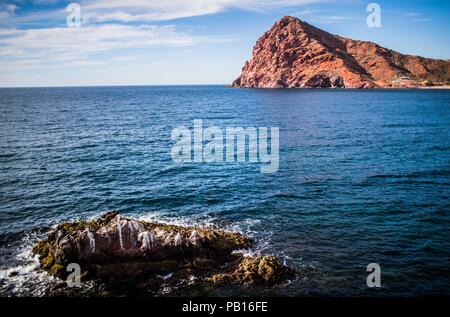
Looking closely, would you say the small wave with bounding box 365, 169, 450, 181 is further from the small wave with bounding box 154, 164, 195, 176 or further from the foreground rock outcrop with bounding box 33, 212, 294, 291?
the foreground rock outcrop with bounding box 33, 212, 294, 291

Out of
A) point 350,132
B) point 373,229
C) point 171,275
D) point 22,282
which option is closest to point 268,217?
point 373,229

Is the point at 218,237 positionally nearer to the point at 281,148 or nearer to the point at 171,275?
the point at 171,275

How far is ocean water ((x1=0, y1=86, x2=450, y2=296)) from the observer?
82.6ft

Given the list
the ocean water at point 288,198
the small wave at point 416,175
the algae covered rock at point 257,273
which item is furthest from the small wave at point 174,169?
the algae covered rock at point 257,273

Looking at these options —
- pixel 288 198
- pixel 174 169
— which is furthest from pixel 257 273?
pixel 174 169

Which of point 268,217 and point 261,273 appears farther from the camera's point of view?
point 268,217

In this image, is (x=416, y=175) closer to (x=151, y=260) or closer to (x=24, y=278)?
(x=151, y=260)

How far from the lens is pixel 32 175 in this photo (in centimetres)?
4616

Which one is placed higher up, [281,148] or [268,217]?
[281,148]

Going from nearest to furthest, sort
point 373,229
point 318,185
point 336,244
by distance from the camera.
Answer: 1. point 336,244
2. point 373,229
3. point 318,185

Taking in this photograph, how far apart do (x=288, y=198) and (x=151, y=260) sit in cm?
1834

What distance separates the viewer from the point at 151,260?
25094 mm

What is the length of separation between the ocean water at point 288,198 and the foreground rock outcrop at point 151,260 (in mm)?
1628
